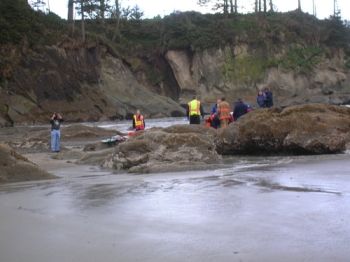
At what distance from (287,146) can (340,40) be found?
67160 mm

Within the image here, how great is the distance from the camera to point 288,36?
75.1m

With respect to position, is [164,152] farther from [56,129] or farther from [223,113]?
[56,129]

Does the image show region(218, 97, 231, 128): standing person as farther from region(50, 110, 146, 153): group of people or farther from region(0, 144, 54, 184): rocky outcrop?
region(0, 144, 54, 184): rocky outcrop

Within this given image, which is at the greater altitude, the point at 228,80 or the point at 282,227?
the point at 228,80

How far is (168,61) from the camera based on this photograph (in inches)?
2766

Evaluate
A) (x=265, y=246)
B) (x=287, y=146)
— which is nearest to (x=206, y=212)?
(x=265, y=246)

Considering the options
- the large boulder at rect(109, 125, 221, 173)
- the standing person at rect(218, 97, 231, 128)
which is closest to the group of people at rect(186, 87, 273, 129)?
the standing person at rect(218, 97, 231, 128)

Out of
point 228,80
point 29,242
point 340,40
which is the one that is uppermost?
point 340,40

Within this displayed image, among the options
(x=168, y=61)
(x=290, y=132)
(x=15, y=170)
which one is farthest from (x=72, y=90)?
(x=15, y=170)

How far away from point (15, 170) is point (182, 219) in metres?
5.09

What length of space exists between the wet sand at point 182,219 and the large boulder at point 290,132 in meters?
4.20

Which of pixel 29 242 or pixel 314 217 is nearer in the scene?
pixel 29 242

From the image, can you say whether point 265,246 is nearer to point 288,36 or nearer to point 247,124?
point 247,124

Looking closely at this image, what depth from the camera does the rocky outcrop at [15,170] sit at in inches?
390
